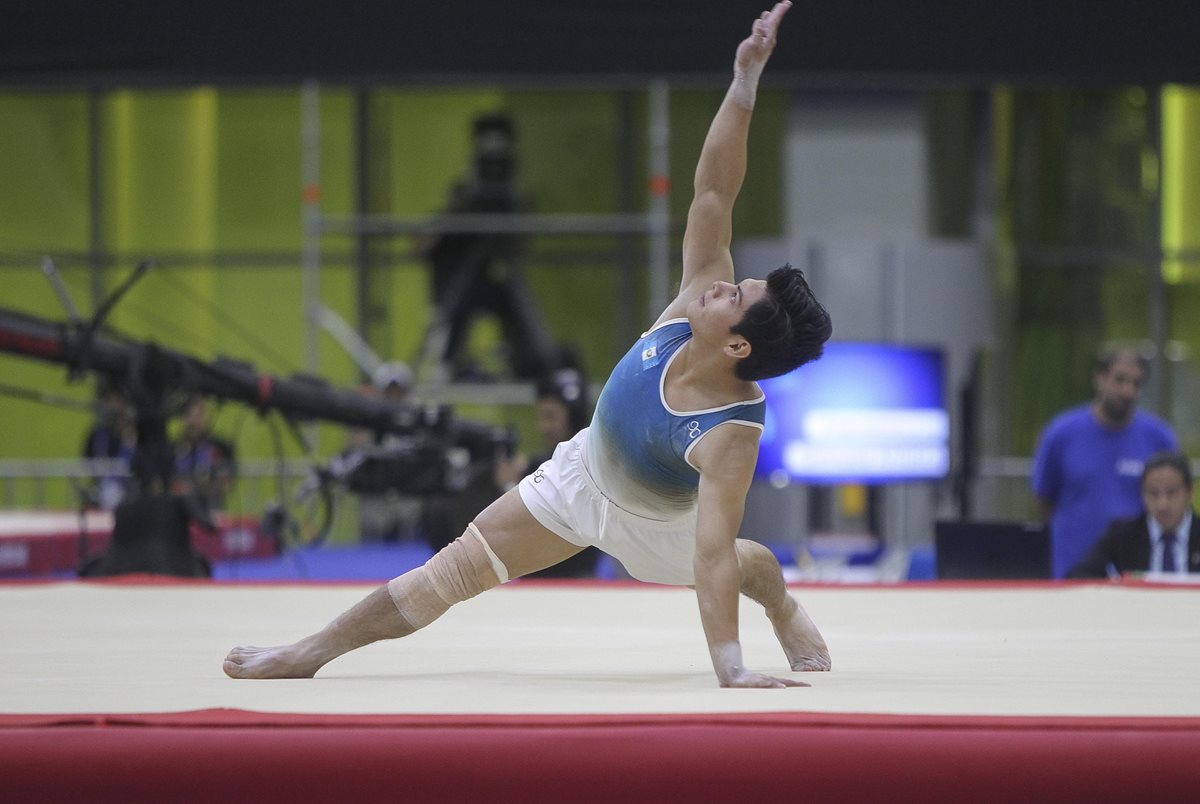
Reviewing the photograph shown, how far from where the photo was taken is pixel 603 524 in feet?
12.0

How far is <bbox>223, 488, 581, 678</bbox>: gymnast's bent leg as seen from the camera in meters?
3.60

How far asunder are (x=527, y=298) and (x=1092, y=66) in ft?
18.3

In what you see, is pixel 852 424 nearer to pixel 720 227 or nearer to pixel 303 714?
pixel 720 227

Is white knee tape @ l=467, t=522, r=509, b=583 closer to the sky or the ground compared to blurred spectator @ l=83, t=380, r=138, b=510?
closer to the sky

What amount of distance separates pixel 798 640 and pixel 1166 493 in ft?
9.13

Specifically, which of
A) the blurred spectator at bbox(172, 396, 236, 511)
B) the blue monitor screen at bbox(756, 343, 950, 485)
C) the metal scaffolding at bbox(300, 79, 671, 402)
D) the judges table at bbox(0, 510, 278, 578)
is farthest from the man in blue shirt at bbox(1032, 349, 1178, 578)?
the judges table at bbox(0, 510, 278, 578)

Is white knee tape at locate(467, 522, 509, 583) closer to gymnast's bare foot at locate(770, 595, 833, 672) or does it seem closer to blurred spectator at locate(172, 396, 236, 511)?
gymnast's bare foot at locate(770, 595, 833, 672)

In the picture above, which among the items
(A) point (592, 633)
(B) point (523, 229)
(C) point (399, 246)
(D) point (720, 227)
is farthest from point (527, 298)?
(D) point (720, 227)

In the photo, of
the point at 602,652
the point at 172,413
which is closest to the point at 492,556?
the point at 602,652

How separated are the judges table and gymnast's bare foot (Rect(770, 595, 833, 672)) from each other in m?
5.09

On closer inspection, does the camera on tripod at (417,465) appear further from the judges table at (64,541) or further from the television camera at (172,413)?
the judges table at (64,541)

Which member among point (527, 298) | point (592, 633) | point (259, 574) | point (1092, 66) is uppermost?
point (1092, 66)

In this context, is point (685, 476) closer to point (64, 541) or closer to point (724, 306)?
point (724, 306)

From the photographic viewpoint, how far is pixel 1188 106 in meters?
12.7
